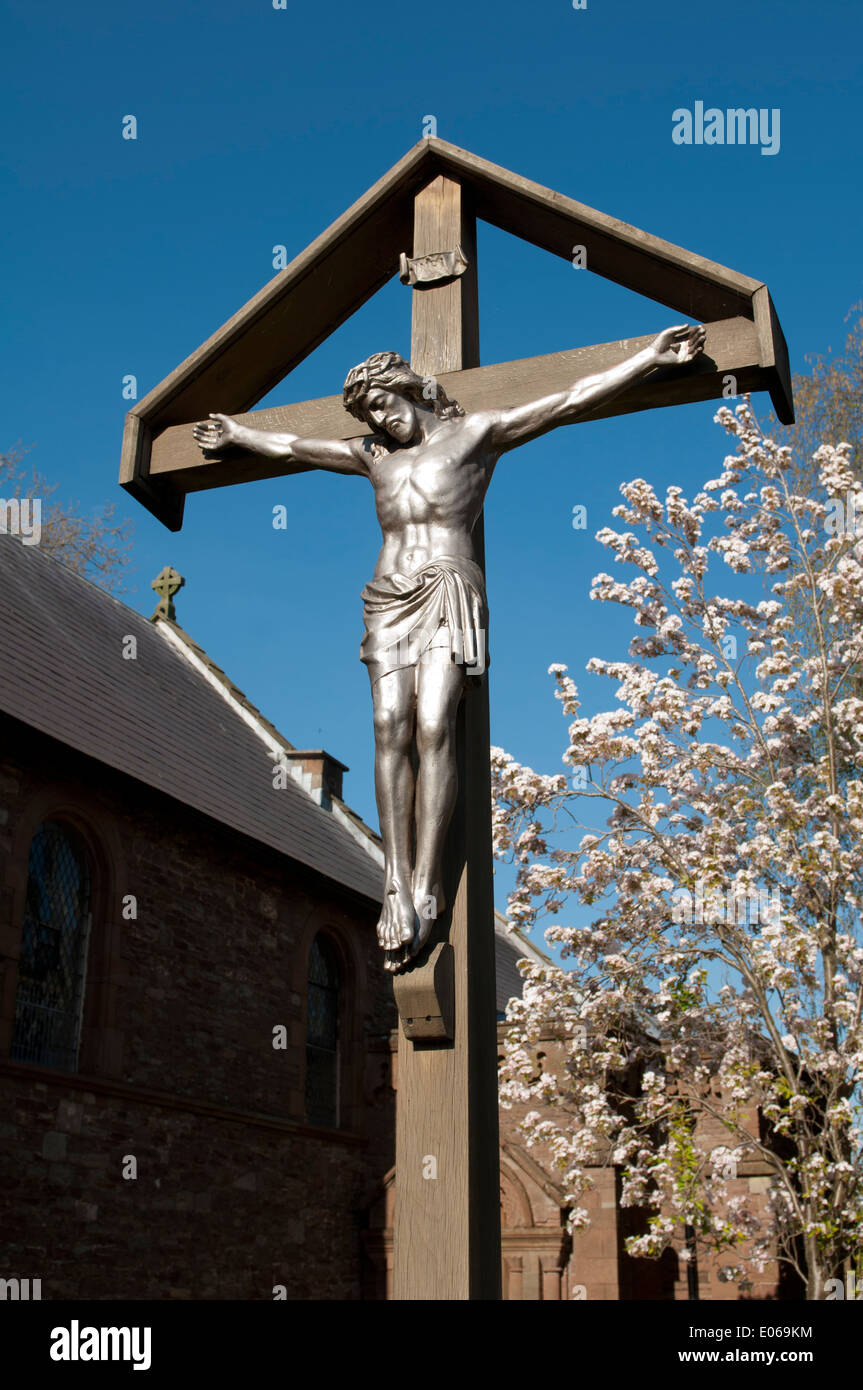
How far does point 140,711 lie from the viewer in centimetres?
1666

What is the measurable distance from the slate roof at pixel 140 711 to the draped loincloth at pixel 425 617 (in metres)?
9.87

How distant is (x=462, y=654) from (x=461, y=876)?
555 mm

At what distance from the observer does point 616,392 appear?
3719 millimetres

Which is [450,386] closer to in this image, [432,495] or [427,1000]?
[432,495]

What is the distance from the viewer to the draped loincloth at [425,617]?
10.9 feet

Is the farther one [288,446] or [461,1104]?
[288,446]

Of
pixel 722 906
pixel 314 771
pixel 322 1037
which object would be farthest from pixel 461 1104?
pixel 314 771

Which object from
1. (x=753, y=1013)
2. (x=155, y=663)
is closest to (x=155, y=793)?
(x=155, y=663)

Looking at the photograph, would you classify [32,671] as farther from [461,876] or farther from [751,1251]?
[461,876]

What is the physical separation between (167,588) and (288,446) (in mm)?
18578

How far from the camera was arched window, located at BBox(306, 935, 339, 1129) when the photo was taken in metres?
18.2

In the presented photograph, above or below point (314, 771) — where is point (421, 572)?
below

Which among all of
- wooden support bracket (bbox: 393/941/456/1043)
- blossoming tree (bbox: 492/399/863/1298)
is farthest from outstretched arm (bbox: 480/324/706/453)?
blossoming tree (bbox: 492/399/863/1298)

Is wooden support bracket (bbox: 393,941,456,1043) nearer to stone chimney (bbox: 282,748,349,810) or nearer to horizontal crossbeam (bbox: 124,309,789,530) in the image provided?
horizontal crossbeam (bbox: 124,309,789,530)
